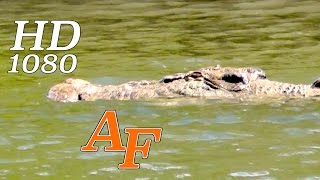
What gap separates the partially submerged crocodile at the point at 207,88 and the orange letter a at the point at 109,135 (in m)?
0.90

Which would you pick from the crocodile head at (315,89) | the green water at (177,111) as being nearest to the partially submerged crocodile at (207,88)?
the crocodile head at (315,89)

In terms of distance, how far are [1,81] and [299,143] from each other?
19.9 ft

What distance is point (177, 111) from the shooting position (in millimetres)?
11180

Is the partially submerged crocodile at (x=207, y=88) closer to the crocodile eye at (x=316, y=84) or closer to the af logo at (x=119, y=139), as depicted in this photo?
the crocodile eye at (x=316, y=84)

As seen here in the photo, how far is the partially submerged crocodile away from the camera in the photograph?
11617 mm

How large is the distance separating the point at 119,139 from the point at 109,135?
0.72ft

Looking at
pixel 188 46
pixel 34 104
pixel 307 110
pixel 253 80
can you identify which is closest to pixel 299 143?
pixel 307 110

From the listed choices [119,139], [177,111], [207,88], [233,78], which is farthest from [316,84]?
[119,139]

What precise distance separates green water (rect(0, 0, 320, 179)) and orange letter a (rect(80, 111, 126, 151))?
0.11 m

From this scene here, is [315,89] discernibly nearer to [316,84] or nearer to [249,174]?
[316,84]

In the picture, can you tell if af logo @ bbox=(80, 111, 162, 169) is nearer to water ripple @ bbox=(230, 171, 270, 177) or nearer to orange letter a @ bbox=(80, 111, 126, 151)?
orange letter a @ bbox=(80, 111, 126, 151)

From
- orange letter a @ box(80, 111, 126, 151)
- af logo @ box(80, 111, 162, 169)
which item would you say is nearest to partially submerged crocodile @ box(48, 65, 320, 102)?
orange letter a @ box(80, 111, 126, 151)

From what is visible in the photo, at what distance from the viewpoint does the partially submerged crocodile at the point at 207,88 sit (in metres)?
11.6

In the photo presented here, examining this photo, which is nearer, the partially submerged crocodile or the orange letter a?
the orange letter a
